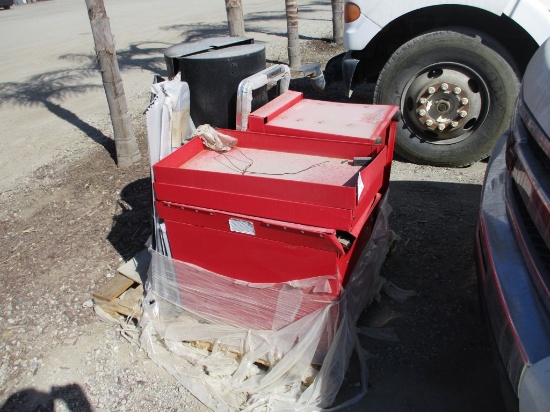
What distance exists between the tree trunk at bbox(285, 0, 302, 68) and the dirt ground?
4150mm

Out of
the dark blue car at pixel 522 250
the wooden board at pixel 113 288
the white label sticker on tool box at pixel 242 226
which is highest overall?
the dark blue car at pixel 522 250

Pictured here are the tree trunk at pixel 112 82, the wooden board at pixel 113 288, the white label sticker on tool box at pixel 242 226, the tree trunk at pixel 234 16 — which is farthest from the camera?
the tree trunk at pixel 234 16

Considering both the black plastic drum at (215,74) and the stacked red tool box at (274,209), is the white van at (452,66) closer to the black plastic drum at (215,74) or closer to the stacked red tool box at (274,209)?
the black plastic drum at (215,74)

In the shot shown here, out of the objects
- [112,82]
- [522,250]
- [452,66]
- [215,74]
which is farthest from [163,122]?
[452,66]

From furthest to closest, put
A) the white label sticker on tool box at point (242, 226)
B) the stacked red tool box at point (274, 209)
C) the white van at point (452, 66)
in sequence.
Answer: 1. the white van at point (452, 66)
2. the white label sticker on tool box at point (242, 226)
3. the stacked red tool box at point (274, 209)

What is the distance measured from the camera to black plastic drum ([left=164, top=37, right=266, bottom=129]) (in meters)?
3.12

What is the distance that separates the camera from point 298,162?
2627 mm

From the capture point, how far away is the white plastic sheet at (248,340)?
2338mm

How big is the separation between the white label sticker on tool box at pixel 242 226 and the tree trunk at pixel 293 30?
6245 mm

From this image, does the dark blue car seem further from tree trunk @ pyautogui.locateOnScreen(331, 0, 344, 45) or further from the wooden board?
tree trunk @ pyautogui.locateOnScreen(331, 0, 344, 45)

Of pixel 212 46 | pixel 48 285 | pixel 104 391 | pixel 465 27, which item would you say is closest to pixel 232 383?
pixel 104 391

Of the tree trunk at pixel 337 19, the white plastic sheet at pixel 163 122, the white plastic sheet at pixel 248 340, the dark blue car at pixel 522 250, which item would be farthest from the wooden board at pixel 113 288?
the tree trunk at pixel 337 19

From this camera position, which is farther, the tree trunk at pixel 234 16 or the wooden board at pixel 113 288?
the tree trunk at pixel 234 16

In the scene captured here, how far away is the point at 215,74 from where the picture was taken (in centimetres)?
313
